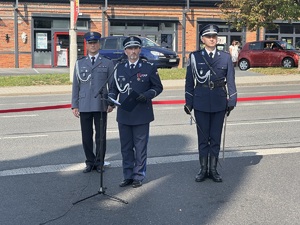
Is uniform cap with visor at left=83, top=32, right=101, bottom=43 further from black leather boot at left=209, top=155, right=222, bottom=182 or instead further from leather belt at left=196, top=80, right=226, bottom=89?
black leather boot at left=209, top=155, right=222, bottom=182

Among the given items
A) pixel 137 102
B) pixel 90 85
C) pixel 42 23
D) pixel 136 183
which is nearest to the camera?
pixel 137 102

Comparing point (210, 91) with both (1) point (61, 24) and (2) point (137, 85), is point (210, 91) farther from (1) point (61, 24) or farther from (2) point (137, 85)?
(1) point (61, 24)

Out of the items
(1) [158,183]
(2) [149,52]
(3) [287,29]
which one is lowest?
(1) [158,183]

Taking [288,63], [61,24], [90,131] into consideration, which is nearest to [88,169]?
[90,131]

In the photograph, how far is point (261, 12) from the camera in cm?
2433

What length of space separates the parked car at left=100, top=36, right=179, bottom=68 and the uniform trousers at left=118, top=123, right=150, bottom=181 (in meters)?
16.7

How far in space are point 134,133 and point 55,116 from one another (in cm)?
635

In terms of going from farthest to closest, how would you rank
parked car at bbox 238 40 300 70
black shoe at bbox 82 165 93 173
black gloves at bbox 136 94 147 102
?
parked car at bbox 238 40 300 70, black shoe at bbox 82 165 93 173, black gloves at bbox 136 94 147 102

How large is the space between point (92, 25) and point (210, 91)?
1032 inches

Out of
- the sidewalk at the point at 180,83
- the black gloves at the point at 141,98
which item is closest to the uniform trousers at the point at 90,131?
the black gloves at the point at 141,98

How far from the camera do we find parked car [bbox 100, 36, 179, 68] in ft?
75.5

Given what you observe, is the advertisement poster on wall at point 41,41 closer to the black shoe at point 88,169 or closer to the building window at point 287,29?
the building window at point 287,29

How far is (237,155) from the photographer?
7320 mm

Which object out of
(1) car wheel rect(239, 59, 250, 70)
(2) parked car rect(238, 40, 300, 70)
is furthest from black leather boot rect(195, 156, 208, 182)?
(1) car wheel rect(239, 59, 250, 70)
